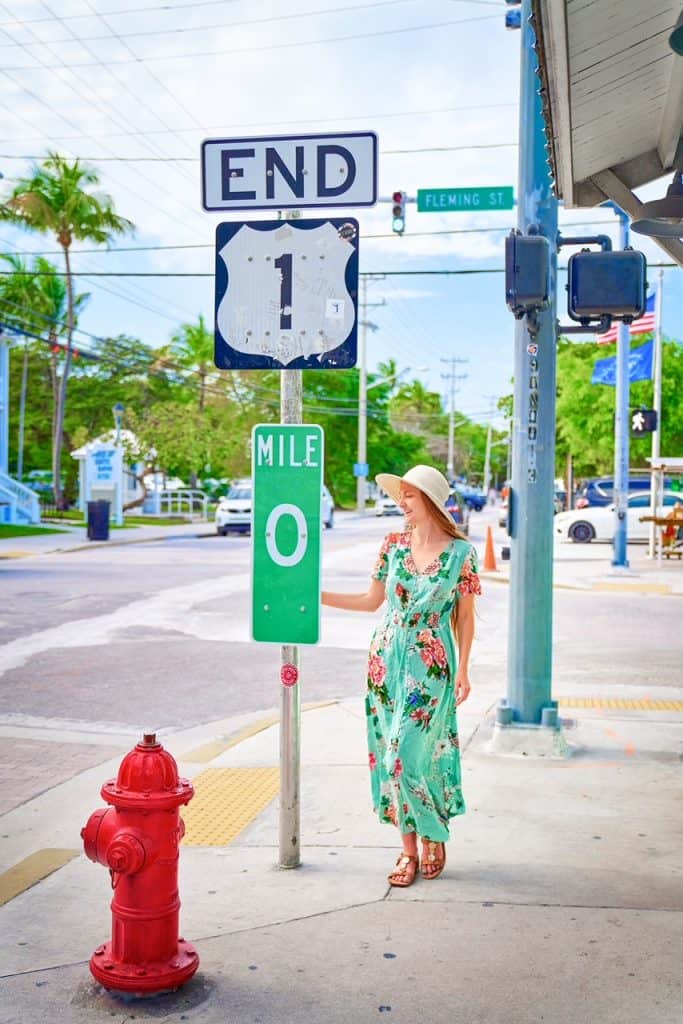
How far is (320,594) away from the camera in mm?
4770

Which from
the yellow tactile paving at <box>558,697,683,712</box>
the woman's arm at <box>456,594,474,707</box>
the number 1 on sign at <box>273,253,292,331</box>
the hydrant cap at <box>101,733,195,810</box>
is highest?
the number 1 on sign at <box>273,253,292,331</box>

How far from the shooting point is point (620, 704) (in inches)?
356

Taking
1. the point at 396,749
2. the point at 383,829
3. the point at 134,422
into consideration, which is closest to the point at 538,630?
the point at 383,829

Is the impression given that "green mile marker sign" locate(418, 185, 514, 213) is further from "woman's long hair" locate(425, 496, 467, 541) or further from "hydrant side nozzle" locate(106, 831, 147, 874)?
"hydrant side nozzle" locate(106, 831, 147, 874)

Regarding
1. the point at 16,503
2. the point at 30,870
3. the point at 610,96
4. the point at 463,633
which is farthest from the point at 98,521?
Result: the point at 463,633

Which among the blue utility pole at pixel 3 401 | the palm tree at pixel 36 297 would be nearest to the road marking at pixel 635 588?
the blue utility pole at pixel 3 401

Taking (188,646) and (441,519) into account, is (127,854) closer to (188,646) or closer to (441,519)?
(441,519)

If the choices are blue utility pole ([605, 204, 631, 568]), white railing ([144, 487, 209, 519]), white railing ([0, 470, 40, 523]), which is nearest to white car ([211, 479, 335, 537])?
white railing ([0, 470, 40, 523])

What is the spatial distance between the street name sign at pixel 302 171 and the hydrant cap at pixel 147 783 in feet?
7.50

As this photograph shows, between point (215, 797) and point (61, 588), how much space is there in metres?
12.1

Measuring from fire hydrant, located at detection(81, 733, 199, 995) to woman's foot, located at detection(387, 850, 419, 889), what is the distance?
3.91 feet

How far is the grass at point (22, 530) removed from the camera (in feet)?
108

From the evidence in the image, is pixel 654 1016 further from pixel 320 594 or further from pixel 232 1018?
pixel 320 594

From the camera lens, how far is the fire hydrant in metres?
3.76
